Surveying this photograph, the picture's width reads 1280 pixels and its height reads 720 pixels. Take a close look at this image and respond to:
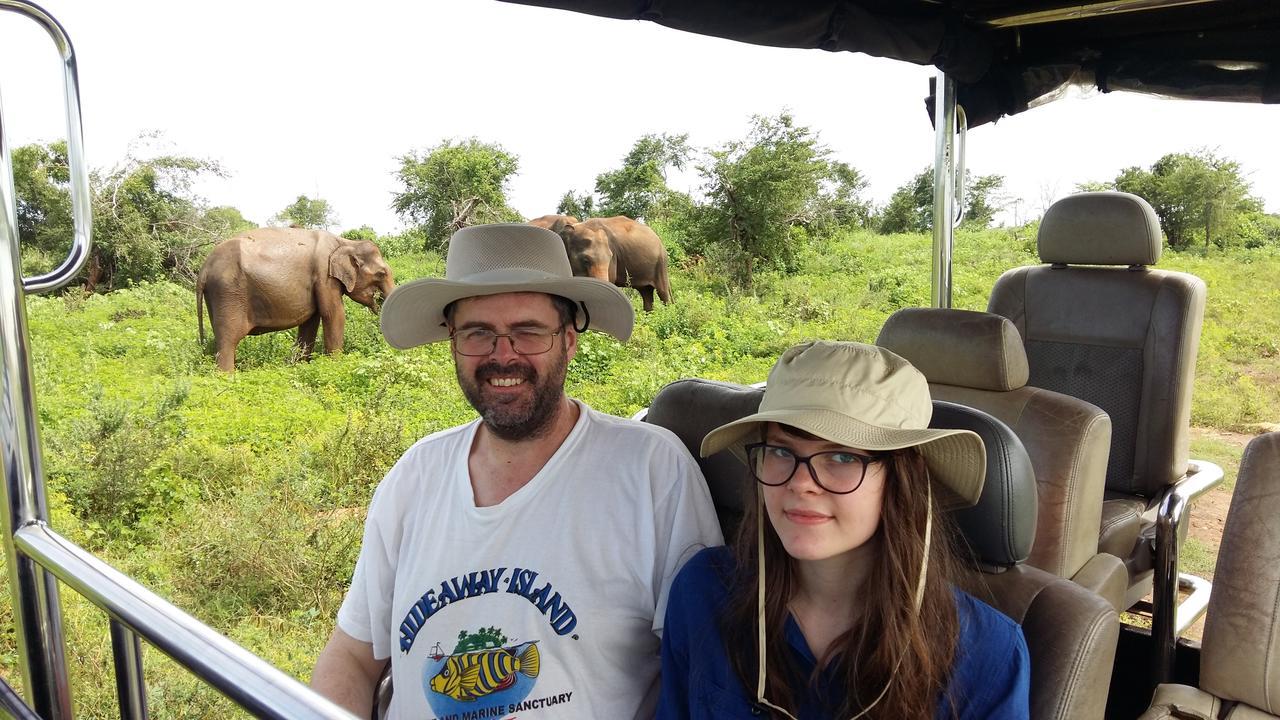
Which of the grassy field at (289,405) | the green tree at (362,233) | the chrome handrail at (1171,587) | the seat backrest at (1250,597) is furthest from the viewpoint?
the green tree at (362,233)

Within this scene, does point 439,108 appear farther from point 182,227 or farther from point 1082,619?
point 1082,619

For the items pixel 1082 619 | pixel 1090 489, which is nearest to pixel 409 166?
pixel 1090 489

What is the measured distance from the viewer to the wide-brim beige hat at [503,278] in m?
1.67

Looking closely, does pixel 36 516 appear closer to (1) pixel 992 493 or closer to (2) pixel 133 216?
(1) pixel 992 493

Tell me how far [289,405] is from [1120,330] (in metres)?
5.67

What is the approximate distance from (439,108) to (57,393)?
7.01 m

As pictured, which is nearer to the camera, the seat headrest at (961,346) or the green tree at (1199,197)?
the seat headrest at (961,346)

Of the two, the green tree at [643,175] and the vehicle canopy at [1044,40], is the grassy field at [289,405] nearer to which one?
the green tree at [643,175]

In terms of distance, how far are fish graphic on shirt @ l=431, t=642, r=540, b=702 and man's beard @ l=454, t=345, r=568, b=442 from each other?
385 mm

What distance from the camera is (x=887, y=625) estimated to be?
3.70 feet

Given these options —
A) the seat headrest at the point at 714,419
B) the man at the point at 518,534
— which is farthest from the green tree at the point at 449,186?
the man at the point at 518,534

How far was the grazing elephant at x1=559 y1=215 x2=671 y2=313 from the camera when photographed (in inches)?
450

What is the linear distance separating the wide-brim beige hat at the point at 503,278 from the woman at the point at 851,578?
58 centimetres

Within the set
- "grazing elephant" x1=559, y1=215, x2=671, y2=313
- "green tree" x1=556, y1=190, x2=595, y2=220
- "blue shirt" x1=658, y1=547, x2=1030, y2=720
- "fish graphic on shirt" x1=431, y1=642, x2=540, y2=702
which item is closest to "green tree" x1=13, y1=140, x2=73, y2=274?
"grazing elephant" x1=559, y1=215, x2=671, y2=313
